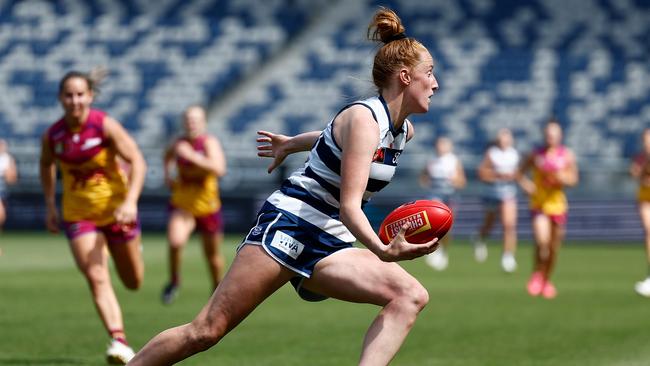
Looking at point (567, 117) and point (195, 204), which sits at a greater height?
point (195, 204)

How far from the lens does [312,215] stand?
595 cm

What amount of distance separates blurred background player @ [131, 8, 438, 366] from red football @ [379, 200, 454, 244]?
0.42ft

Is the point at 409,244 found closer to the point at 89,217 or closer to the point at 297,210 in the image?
the point at 297,210

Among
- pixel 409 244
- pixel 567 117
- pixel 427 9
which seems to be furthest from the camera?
pixel 427 9

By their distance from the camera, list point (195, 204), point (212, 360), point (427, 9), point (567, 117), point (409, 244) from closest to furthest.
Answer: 1. point (409, 244)
2. point (212, 360)
3. point (195, 204)
4. point (567, 117)
5. point (427, 9)

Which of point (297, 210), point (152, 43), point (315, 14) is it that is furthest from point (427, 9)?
point (297, 210)

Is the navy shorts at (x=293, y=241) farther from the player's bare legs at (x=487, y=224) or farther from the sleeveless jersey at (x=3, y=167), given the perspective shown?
the sleeveless jersey at (x=3, y=167)

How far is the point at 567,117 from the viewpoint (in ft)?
103

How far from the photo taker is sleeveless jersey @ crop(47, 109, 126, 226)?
9.27 meters

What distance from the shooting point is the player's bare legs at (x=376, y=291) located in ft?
18.6

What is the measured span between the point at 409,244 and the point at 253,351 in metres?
4.70

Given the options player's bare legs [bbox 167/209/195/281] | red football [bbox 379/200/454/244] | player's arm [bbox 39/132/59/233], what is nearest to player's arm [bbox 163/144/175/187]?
player's bare legs [bbox 167/209/195/281]

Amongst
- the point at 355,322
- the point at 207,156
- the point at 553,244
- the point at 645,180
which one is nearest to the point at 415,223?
the point at 355,322

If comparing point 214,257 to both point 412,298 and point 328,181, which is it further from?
point 412,298
